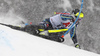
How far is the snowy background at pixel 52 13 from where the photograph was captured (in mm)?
2158

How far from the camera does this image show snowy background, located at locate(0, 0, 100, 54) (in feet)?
7.08

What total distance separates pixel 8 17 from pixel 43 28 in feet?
2.97

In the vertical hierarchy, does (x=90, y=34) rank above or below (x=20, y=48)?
below

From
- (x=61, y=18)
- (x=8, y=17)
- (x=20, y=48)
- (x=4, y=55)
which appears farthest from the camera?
(x=8, y=17)

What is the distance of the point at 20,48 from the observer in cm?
71

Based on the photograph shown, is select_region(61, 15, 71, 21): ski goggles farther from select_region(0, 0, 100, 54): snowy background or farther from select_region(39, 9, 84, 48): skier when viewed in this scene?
select_region(0, 0, 100, 54): snowy background

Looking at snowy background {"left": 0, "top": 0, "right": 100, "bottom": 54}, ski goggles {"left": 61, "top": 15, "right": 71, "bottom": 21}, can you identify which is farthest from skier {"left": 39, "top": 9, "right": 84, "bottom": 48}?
snowy background {"left": 0, "top": 0, "right": 100, "bottom": 54}

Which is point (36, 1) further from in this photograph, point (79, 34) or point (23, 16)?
point (79, 34)

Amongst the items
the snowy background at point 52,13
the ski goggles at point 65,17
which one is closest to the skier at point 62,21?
the ski goggles at point 65,17

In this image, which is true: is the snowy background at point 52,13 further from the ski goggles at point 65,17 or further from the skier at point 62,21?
the ski goggles at point 65,17

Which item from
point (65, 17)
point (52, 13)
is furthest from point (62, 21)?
point (52, 13)

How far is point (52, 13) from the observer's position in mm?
2312

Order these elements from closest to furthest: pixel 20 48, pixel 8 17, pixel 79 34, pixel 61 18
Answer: pixel 20 48 → pixel 61 18 → pixel 8 17 → pixel 79 34

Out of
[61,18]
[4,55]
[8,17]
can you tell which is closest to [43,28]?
[61,18]
